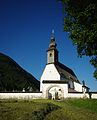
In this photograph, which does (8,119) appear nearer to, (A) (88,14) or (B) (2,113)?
(B) (2,113)

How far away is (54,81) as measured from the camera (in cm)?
5112

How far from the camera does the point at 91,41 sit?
17359mm

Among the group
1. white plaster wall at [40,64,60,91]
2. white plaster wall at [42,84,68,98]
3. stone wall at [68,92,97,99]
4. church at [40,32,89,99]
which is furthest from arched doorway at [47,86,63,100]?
white plaster wall at [40,64,60,91]

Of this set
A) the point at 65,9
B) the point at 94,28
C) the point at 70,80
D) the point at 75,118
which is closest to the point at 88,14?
the point at 94,28

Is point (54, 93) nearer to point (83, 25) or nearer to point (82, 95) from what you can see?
point (82, 95)

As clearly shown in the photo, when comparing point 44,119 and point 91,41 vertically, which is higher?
point 91,41

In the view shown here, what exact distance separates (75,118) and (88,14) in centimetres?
763

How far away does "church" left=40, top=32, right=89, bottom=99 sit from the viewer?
50.0m

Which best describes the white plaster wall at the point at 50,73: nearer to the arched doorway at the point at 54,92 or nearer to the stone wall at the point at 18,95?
the arched doorway at the point at 54,92

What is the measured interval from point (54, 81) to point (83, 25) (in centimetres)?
3345

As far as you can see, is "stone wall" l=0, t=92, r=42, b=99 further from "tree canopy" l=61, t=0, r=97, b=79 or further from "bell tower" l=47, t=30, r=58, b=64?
"tree canopy" l=61, t=0, r=97, b=79

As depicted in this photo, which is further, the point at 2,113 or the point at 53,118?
the point at 53,118

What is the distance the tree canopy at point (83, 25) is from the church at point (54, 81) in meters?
31.2

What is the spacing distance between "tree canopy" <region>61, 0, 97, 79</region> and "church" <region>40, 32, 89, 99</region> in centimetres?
3124
